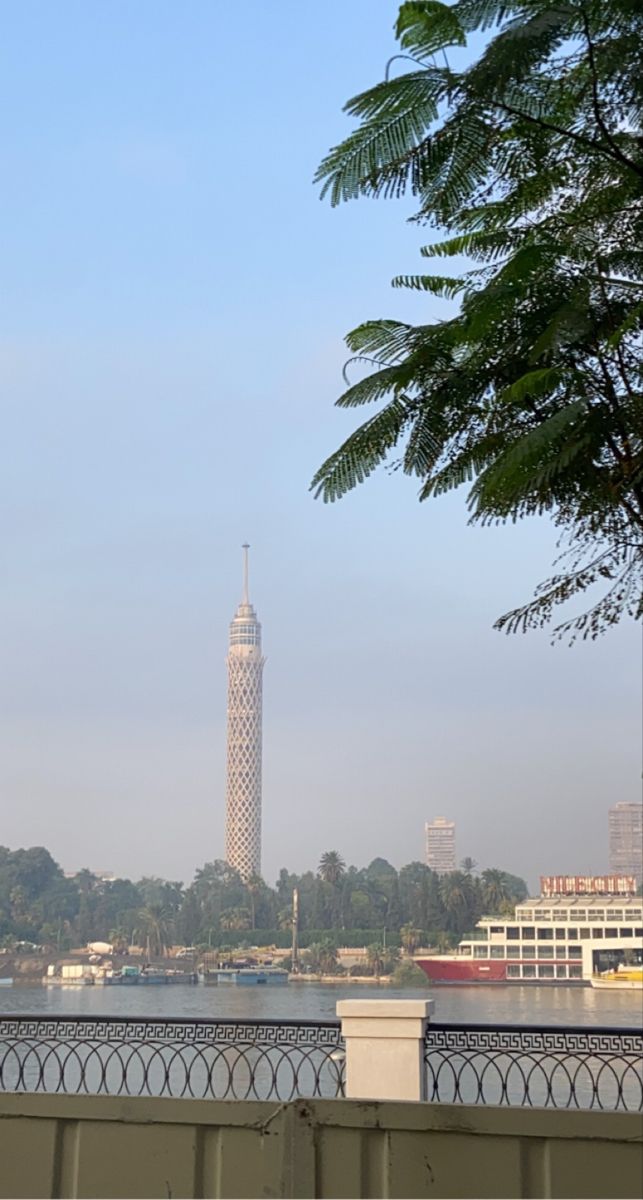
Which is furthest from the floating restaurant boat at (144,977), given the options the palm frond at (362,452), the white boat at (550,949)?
the palm frond at (362,452)

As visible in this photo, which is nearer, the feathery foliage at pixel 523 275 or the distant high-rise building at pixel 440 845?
the feathery foliage at pixel 523 275

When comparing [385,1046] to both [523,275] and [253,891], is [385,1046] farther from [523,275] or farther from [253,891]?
[253,891]

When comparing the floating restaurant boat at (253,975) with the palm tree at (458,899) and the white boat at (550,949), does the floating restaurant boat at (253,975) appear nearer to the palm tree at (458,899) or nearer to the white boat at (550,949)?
the white boat at (550,949)

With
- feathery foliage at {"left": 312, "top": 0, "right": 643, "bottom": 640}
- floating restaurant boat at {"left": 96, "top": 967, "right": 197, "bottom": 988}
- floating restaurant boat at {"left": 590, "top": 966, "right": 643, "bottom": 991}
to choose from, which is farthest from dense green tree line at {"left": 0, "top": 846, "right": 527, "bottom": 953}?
feathery foliage at {"left": 312, "top": 0, "right": 643, "bottom": 640}

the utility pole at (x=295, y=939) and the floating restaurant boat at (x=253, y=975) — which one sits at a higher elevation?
the utility pole at (x=295, y=939)

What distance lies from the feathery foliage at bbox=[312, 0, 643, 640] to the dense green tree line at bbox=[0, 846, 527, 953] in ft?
163

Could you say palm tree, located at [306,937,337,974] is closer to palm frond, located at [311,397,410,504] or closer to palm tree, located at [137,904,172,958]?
palm tree, located at [137,904,172,958]

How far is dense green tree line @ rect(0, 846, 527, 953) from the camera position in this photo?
2127 inches

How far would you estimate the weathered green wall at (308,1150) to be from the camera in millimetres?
1763

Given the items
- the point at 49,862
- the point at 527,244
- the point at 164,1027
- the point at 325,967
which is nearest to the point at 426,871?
the point at 325,967

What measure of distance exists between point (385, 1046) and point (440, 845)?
7215 centimetres

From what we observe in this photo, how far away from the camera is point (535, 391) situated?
2674 mm

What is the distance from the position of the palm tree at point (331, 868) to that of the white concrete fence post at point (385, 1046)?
55313 mm

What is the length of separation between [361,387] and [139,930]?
54239 millimetres
